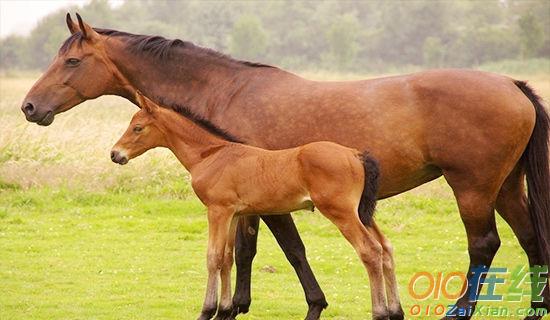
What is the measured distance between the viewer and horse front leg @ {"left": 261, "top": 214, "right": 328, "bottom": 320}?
7.23 metres

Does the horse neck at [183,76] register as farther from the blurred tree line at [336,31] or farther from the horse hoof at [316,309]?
the blurred tree line at [336,31]

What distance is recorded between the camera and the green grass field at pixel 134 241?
8.11 metres

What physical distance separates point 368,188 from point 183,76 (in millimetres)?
2237

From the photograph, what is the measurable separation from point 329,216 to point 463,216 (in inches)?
50.7

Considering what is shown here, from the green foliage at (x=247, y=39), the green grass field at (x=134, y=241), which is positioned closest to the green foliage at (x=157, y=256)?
the green grass field at (x=134, y=241)

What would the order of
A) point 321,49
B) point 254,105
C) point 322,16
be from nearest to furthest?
point 254,105 → point 321,49 → point 322,16

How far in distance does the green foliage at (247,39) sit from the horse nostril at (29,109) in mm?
63890

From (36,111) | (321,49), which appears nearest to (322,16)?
(321,49)

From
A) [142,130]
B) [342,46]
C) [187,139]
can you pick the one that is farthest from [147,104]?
[342,46]

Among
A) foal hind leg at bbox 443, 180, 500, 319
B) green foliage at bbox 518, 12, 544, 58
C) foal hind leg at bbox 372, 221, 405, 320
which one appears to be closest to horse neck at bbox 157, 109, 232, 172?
foal hind leg at bbox 372, 221, 405, 320

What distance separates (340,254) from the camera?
1058 centimetres

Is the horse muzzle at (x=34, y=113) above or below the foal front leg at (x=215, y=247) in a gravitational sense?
above

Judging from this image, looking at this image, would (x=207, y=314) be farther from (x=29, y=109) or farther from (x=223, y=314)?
(x=29, y=109)

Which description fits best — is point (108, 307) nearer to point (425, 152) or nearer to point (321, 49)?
point (425, 152)
